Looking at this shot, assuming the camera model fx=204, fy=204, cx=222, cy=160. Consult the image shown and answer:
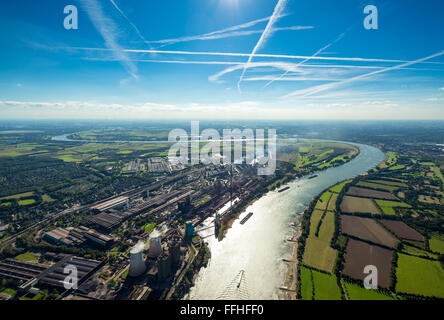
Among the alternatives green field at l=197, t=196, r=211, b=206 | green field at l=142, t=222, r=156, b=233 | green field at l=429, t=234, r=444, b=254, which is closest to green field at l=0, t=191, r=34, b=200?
green field at l=142, t=222, r=156, b=233

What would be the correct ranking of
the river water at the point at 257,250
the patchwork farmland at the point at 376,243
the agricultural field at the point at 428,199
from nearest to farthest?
the patchwork farmland at the point at 376,243 < the river water at the point at 257,250 < the agricultural field at the point at 428,199

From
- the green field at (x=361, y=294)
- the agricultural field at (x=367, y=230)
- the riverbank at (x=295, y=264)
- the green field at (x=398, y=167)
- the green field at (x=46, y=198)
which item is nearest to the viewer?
the green field at (x=361, y=294)

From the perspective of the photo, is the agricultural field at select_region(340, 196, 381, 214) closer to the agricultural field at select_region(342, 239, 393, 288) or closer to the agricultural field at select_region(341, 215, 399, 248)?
the agricultural field at select_region(341, 215, 399, 248)

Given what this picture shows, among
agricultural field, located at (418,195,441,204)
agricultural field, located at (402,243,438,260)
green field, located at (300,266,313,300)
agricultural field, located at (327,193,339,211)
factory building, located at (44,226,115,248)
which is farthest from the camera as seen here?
agricultural field, located at (418,195,441,204)

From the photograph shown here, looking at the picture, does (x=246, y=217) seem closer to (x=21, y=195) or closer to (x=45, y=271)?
(x=45, y=271)

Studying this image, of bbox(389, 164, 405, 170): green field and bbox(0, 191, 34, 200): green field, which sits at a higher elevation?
bbox(389, 164, 405, 170): green field

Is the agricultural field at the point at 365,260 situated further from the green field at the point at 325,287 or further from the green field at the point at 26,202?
the green field at the point at 26,202

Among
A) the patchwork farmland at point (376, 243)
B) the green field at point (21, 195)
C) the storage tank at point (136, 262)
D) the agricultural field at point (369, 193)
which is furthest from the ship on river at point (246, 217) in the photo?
the green field at point (21, 195)

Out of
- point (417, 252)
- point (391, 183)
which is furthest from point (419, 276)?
point (391, 183)
